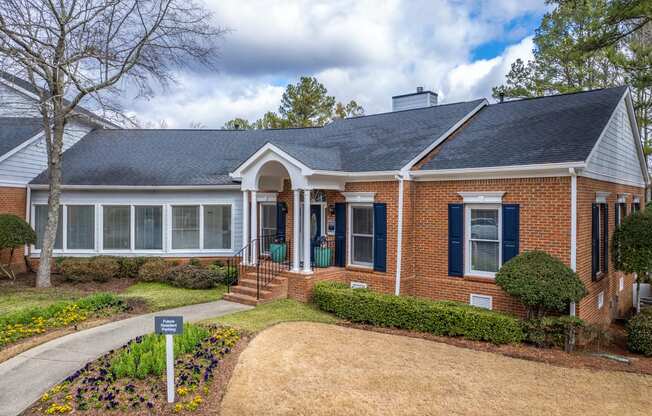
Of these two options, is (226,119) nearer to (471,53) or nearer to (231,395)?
(471,53)

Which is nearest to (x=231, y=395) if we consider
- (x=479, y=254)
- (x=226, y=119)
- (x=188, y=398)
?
(x=188, y=398)

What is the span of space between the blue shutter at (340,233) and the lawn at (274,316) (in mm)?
1999

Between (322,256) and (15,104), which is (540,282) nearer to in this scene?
(322,256)

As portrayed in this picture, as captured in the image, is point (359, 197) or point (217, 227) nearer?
point (359, 197)

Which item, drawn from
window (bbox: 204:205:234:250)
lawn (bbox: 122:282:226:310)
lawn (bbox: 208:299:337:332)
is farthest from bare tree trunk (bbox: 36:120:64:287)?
lawn (bbox: 208:299:337:332)

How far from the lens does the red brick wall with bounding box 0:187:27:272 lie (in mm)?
15625

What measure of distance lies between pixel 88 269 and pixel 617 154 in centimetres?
1684

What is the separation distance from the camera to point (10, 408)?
20.2ft

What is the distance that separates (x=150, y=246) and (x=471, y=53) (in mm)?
17637

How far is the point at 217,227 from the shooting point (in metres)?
16.9

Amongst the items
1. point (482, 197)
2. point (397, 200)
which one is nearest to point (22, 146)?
point (397, 200)

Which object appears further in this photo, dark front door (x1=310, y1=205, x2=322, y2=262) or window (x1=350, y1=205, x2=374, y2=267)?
dark front door (x1=310, y1=205, x2=322, y2=262)

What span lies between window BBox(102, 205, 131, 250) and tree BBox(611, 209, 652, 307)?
15843 millimetres

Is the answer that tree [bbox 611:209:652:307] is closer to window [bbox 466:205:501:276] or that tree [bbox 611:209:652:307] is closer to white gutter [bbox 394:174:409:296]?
window [bbox 466:205:501:276]
